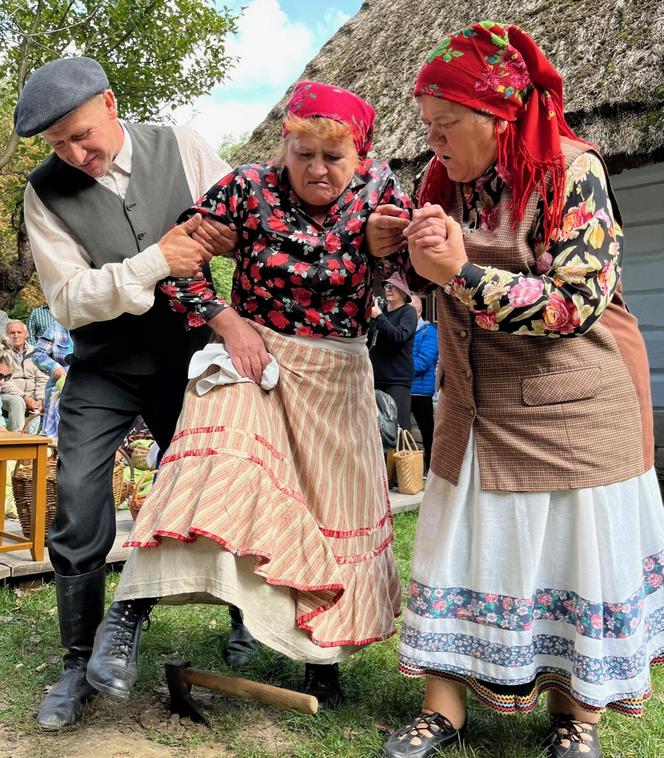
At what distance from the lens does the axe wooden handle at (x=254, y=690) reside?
7.07 ft

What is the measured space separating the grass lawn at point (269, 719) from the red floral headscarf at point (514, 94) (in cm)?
150

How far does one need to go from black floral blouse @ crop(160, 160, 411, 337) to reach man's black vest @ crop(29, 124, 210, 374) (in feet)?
0.68

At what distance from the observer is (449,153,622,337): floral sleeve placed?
6.42 feet

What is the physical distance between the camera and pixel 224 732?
2.45 meters

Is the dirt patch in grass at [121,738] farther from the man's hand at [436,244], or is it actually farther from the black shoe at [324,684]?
the man's hand at [436,244]

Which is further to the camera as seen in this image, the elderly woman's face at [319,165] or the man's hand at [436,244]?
the elderly woman's face at [319,165]

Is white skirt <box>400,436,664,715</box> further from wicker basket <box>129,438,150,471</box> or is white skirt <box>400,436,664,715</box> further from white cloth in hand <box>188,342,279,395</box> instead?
wicker basket <box>129,438,150,471</box>

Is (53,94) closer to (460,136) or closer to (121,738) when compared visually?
(460,136)

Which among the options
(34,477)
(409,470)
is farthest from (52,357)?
(34,477)

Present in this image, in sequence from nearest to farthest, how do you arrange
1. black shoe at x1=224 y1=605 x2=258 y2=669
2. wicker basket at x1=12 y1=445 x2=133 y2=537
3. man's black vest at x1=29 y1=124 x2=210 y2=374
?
1. man's black vest at x1=29 y1=124 x2=210 y2=374
2. black shoe at x1=224 y1=605 x2=258 y2=669
3. wicker basket at x1=12 y1=445 x2=133 y2=537

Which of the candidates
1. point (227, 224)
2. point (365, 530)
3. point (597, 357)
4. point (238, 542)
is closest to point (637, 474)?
point (597, 357)

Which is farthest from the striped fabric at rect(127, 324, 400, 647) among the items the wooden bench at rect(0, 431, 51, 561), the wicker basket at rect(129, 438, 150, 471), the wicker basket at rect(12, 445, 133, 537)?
the wicker basket at rect(129, 438, 150, 471)

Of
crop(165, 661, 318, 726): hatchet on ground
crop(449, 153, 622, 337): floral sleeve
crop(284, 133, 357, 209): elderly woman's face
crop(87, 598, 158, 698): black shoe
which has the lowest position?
crop(165, 661, 318, 726): hatchet on ground

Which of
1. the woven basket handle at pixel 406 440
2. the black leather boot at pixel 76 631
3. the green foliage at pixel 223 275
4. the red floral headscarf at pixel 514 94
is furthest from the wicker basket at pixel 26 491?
the green foliage at pixel 223 275
